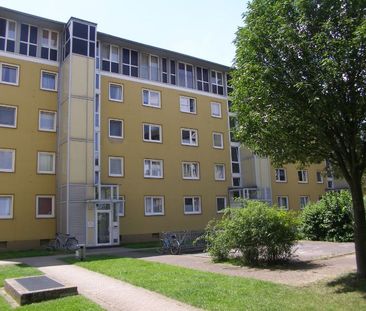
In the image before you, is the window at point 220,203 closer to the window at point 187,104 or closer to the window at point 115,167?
the window at point 187,104

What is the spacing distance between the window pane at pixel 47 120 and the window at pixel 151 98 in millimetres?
6792

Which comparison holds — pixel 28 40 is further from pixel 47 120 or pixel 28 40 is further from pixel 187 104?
pixel 187 104

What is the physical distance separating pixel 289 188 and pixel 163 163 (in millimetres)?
14486

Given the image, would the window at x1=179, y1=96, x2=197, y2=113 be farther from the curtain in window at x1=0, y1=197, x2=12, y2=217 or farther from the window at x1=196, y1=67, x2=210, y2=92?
the curtain in window at x1=0, y1=197, x2=12, y2=217

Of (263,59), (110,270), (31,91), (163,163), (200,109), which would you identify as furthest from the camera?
(200,109)

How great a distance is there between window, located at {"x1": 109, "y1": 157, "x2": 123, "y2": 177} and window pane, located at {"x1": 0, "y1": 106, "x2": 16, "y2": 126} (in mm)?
6708

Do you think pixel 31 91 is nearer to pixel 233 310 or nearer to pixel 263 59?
pixel 263 59

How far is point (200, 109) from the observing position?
3519 centimetres

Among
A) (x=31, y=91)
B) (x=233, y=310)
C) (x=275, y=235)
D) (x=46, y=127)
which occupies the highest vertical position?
(x=31, y=91)

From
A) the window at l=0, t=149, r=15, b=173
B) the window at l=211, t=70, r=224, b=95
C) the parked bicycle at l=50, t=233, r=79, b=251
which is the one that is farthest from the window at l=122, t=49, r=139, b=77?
the parked bicycle at l=50, t=233, r=79, b=251

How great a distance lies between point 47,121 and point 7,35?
19.2 feet

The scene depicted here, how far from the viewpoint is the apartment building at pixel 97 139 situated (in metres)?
26.5

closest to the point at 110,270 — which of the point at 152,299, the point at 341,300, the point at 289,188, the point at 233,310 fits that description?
the point at 152,299

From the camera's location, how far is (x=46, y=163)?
27812 millimetres
